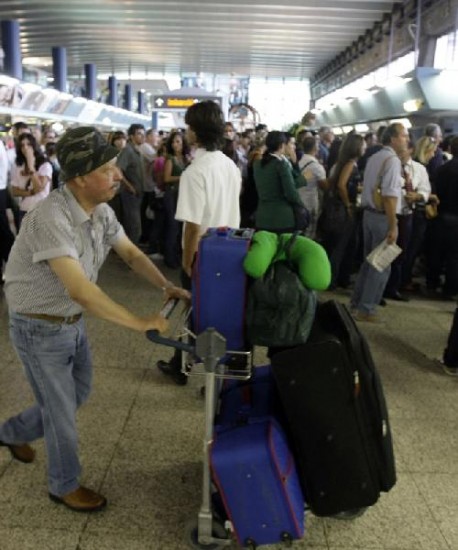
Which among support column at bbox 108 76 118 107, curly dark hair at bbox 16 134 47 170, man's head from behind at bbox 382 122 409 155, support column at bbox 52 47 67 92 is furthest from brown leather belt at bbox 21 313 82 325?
support column at bbox 108 76 118 107

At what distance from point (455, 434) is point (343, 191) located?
302cm

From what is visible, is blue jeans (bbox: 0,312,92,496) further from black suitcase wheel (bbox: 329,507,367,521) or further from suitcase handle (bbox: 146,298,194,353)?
black suitcase wheel (bbox: 329,507,367,521)

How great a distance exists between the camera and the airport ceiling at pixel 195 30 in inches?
481

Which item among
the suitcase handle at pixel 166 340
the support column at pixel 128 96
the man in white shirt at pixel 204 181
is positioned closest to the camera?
the suitcase handle at pixel 166 340

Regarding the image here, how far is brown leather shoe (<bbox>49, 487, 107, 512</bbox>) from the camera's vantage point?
7.73ft

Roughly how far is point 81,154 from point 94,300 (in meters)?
0.54

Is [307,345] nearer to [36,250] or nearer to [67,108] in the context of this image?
[36,250]

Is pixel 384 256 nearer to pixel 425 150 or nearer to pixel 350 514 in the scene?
pixel 425 150

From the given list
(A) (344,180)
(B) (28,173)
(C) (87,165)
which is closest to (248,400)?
(C) (87,165)

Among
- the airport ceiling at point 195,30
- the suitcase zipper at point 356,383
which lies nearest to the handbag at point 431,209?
the suitcase zipper at point 356,383

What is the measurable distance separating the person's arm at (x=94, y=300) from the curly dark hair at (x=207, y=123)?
4.50ft

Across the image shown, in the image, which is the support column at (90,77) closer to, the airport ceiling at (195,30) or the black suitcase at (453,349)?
the airport ceiling at (195,30)

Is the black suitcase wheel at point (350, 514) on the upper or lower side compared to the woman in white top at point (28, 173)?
lower

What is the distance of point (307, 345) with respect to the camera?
1.92 m
